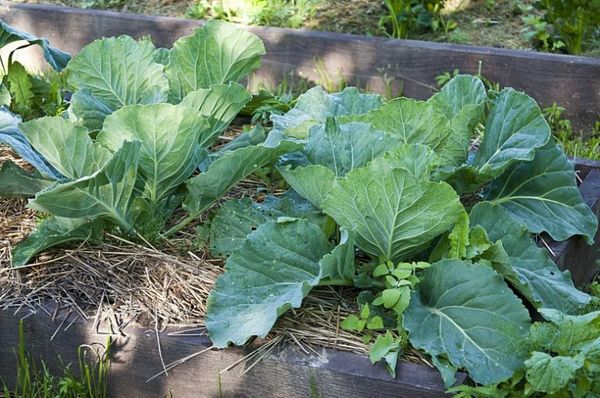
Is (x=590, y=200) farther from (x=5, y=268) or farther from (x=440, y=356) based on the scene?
(x=5, y=268)

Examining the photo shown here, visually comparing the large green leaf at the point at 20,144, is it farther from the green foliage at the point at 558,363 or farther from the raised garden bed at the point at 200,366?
the green foliage at the point at 558,363

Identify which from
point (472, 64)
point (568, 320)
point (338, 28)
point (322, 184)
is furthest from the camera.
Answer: point (338, 28)

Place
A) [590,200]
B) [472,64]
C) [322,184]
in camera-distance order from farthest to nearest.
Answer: [472,64]
[590,200]
[322,184]

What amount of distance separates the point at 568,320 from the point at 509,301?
17 centimetres

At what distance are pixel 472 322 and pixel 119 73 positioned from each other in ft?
5.30

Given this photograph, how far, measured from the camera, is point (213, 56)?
137 inches

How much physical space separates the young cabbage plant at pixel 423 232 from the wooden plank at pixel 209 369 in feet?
0.21

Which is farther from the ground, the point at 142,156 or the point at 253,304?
the point at 142,156

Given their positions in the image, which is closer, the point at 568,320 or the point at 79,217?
the point at 568,320

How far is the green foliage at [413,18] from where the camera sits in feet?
17.4

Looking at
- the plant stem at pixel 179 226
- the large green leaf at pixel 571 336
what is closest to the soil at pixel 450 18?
the plant stem at pixel 179 226

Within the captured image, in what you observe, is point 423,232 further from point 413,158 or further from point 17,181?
point 17,181

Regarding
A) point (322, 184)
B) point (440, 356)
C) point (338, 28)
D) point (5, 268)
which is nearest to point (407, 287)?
point (440, 356)

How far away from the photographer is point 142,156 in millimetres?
3027
